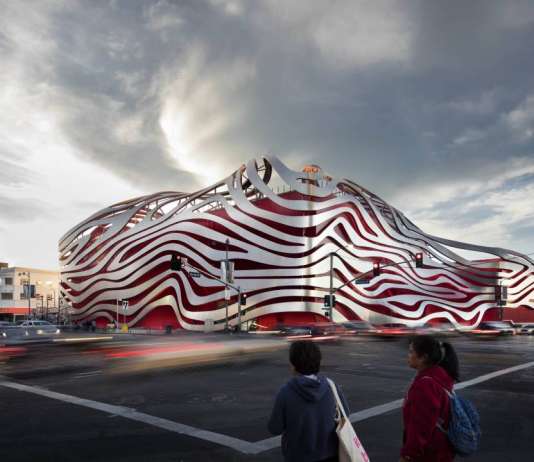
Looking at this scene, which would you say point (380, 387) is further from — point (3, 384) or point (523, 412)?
point (3, 384)

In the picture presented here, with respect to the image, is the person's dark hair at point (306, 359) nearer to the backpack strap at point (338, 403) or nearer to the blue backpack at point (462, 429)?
the backpack strap at point (338, 403)

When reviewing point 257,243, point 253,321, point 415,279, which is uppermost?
point 257,243

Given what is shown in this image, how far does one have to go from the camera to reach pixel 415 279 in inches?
2446

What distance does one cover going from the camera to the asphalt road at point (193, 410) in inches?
279

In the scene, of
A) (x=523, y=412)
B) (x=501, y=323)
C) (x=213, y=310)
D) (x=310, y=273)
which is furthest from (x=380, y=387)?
(x=213, y=310)

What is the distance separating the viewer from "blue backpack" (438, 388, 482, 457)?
3.76 metres

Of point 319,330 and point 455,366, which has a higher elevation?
point 455,366

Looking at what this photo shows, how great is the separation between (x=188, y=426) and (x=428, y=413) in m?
5.83

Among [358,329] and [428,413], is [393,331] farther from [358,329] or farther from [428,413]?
[428,413]

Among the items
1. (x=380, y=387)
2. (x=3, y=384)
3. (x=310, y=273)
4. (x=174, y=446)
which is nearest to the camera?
(x=174, y=446)

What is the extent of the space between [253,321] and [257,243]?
31.7ft

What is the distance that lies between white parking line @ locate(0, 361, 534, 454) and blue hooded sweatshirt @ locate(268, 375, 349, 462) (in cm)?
355

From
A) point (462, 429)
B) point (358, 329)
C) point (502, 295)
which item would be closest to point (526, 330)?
point (502, 295)

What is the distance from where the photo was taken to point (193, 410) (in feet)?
32.0
